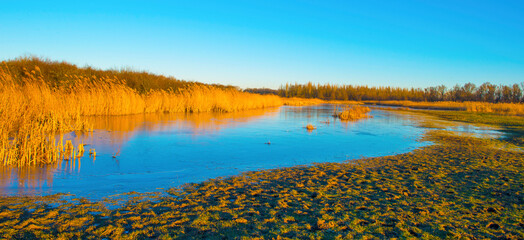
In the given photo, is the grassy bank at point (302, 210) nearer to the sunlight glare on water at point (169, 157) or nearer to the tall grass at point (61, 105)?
the sunlight glare on water at point (169, 157)

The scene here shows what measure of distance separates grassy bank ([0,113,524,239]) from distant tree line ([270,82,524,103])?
232 ft

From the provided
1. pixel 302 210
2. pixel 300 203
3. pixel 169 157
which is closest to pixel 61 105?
pixel 169 157

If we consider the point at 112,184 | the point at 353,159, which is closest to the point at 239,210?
the point at 112,184

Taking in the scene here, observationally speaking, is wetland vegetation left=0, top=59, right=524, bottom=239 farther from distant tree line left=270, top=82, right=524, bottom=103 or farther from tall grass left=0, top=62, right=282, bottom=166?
distant tree line left=270, top=82, right=524, bottom=103

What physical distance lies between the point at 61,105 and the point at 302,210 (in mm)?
10963

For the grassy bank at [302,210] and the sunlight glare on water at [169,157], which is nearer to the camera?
the grassy bank at [302,210]

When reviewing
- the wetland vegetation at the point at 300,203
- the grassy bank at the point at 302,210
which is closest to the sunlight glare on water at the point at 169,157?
the wetland vegetation at the point at 300,203

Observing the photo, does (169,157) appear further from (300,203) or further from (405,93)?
(405,93)

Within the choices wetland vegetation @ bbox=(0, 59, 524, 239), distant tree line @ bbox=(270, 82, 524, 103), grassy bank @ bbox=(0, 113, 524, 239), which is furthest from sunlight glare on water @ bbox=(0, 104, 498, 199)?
distant tree line @ bbox=(270, 82, 524, 103)

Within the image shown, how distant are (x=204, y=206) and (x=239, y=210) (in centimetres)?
47

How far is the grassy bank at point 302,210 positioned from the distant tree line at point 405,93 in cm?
7075

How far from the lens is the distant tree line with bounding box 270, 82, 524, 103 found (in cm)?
6194

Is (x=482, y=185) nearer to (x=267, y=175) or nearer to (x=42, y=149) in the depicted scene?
(x=267, y=175)

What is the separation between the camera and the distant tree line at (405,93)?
61938mm
